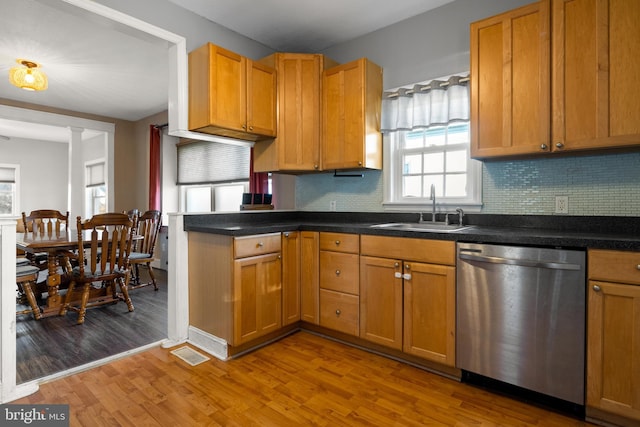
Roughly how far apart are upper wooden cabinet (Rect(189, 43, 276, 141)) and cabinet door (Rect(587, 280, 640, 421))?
247 centimetres

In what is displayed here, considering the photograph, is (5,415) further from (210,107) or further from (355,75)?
(355,75)

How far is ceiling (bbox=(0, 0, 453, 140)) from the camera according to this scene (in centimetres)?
261

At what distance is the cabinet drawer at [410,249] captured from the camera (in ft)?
6.59

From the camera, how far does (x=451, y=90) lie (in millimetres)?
2488

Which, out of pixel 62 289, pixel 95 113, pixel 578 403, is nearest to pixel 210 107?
pixel 578 403

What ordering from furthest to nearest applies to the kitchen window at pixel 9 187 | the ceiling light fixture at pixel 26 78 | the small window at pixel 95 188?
the kitchen window at pixel 9 187 < the small window at pixel 95 188 < the ceiling light fixture at pixel 26 78

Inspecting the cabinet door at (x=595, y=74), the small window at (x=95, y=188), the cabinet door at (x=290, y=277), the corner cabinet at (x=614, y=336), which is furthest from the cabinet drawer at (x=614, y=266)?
the small window at (x=95, y=188)

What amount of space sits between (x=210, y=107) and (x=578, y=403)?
2822 mm

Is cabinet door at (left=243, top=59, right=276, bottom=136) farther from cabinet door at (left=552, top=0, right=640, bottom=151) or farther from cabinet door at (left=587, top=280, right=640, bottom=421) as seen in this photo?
cabinet door at (left=587, top=280, right=640, bottom=421)

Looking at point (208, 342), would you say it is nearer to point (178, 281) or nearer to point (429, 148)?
point (178, 281)

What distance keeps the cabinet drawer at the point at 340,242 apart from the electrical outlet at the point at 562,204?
131 cm

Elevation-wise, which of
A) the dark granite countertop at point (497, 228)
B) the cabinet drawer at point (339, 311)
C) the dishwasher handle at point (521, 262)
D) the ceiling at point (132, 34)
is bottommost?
the cabinet drawer at point (339, 311)

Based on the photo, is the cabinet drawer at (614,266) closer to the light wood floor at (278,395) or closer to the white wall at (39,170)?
the light wood floor at (278,395)

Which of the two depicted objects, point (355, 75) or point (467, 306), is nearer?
point (467, 306)
